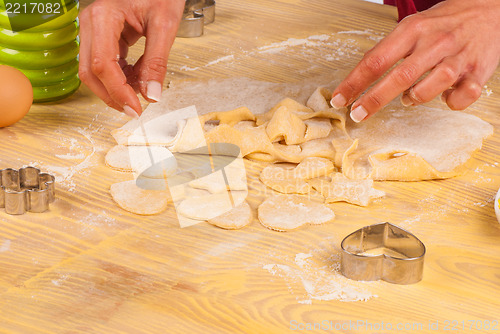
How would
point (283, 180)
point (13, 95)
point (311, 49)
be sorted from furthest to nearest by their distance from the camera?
point (311, 49) < point (13, 95) < point (283, 180)

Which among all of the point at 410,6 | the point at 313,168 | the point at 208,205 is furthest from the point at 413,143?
the point at 410,6

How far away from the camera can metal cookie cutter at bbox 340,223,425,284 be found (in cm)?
91

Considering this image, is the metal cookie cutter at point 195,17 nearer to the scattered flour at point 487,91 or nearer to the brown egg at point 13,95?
the brown egg at point 13,95

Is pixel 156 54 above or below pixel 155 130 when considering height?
above

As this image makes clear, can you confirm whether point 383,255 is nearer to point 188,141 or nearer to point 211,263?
point 211,263

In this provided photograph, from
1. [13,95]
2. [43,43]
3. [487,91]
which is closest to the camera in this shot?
[13,95]

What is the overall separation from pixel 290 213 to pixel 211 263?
0.61 ft

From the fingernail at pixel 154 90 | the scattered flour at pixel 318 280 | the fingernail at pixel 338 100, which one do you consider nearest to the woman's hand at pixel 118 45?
the fingernail at pixel 154 90

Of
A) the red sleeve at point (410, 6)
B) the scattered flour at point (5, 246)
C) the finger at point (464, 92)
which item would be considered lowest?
the scattered flour at point (5, 246)

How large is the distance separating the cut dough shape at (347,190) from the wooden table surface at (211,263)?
2 cm

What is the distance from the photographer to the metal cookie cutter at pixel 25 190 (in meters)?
1.06

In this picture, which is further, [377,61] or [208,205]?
[377,61]

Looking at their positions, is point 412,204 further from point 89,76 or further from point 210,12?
point 210,12

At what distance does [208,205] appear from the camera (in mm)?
1088
